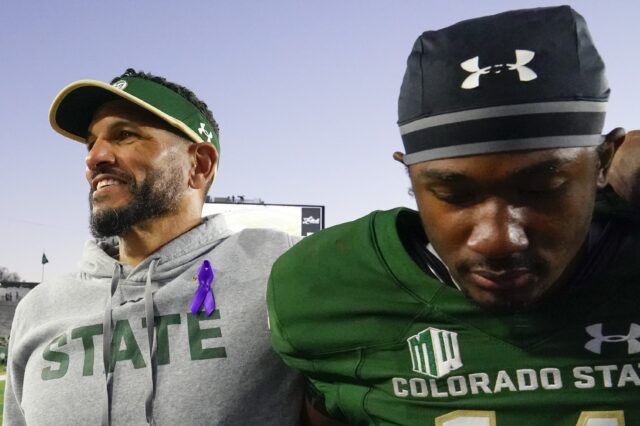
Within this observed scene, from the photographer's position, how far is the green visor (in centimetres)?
229

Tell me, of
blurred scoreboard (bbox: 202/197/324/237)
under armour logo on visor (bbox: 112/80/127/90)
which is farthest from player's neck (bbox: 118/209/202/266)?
blurred scoreboard (bbox: 202/197/324/237)

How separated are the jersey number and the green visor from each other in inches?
54.7

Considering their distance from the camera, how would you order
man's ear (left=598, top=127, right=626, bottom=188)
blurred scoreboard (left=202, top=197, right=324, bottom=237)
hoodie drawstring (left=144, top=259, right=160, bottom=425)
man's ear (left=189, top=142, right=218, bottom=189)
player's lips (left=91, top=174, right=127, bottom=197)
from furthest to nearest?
blurred scoreboard (left=202, top=197, right=324, bottom=237)
man's ear (left=189, top=142, right=218, bottom=189)
player's lips (left=91, top=174, right=127, bottom=197)
hoodie drawstring (left=144, top=259, right=160, bottom=425)
man's ear (left=598, top=127, right=626, bottom=188)

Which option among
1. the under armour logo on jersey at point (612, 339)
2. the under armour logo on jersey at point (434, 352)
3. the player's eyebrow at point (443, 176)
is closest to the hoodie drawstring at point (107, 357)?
the under armour logo on jersey at point (434, 352)

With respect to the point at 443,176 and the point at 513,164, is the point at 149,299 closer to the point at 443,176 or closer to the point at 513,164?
the point at 443,176

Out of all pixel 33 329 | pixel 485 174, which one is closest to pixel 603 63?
pixel 485 174

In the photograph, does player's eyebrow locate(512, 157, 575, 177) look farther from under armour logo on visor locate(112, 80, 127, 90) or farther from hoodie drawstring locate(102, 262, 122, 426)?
under armour logo on visor locate(112, 80, 127, 90)

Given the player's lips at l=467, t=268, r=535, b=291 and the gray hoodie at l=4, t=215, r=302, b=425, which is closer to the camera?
the player's lips at l=467, t=268, r=535, b=291

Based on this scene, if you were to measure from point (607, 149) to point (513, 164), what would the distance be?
0.85ft

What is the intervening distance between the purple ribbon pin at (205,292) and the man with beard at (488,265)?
396 millimetres

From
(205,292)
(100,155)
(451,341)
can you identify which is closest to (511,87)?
(451,341)

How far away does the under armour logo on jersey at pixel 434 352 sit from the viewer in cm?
143

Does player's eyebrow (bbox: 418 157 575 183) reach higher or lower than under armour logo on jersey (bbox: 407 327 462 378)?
higher

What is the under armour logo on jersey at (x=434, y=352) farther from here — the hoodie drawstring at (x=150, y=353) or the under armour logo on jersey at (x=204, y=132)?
the under armour logo on jersey at (x=204, y=132)
